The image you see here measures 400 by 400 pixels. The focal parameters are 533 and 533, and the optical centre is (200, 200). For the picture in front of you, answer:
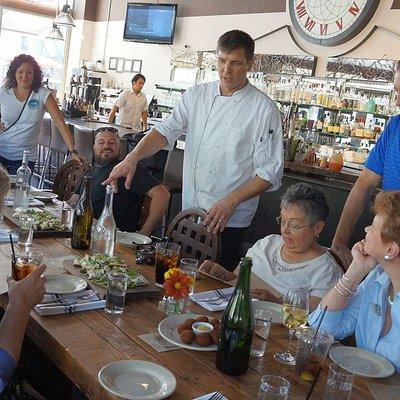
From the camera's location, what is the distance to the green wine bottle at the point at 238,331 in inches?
56.1

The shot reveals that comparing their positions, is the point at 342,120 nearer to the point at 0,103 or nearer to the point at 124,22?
the point at 0,103

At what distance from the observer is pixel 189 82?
10305 millimetres

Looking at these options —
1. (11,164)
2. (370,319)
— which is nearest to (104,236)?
(370,319)

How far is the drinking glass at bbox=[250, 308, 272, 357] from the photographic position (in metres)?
1.58

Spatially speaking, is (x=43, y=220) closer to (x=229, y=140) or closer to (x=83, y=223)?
(x=83, y=223)

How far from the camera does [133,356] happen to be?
1.44 m

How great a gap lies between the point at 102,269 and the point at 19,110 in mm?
3036

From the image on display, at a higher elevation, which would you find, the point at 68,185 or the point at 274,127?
the point at 274,127

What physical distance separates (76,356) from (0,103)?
12.3 ft

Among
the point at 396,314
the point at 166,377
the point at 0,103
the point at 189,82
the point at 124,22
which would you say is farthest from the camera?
the point at 124,22

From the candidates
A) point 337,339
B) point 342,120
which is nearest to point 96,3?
point 342,120

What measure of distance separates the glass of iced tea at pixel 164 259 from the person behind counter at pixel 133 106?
802cm

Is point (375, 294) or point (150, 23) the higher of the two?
point (150, 23)

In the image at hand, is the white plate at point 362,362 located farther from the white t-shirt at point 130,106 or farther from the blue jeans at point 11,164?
the white t-shirt at point 130,106
